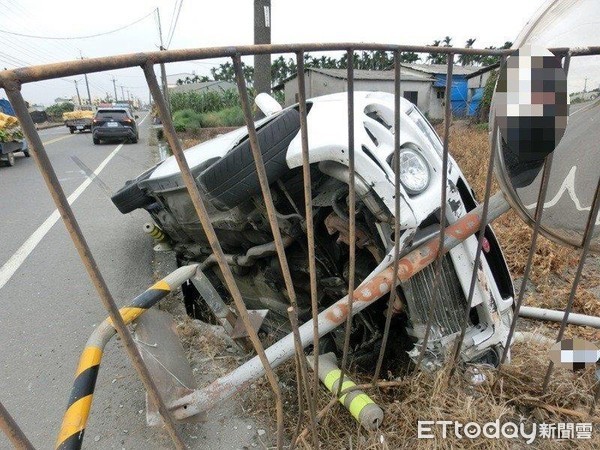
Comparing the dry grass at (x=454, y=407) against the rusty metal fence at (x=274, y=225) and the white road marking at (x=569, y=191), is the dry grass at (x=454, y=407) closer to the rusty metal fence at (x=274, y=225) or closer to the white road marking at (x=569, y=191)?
the rusty metal fence at (x=274, y=225)

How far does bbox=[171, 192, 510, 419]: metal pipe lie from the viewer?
1.64m

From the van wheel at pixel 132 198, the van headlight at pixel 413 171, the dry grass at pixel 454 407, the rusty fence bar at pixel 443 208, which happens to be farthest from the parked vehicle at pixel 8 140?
the rusty fence bar at pixel 443 208

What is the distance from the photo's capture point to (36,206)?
6.32 m

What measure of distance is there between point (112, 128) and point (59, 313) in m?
15.7

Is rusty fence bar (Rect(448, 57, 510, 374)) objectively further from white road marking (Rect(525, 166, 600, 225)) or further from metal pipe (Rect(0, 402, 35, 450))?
metal pipe (Rect(0, 402, 35, 450))

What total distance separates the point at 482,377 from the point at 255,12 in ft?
25.5

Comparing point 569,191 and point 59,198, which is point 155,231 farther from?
point 569,191

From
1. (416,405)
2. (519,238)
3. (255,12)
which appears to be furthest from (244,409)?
(255,12)

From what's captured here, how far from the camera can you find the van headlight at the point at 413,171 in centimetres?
178

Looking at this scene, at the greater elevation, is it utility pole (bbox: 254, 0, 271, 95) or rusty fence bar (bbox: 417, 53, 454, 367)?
utility pole (bbox: 254, 0, 271, 95)

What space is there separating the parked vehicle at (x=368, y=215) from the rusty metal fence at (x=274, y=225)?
11 centimetres

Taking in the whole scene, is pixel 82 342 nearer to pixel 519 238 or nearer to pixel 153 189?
pixel 153 189

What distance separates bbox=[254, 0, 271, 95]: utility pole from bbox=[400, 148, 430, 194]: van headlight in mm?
6719

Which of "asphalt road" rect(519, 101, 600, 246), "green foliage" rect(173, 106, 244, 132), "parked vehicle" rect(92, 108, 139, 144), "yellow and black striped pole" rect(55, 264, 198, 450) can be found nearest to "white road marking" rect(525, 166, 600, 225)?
"asphalt road" rect(519, 101, 600, 246)
